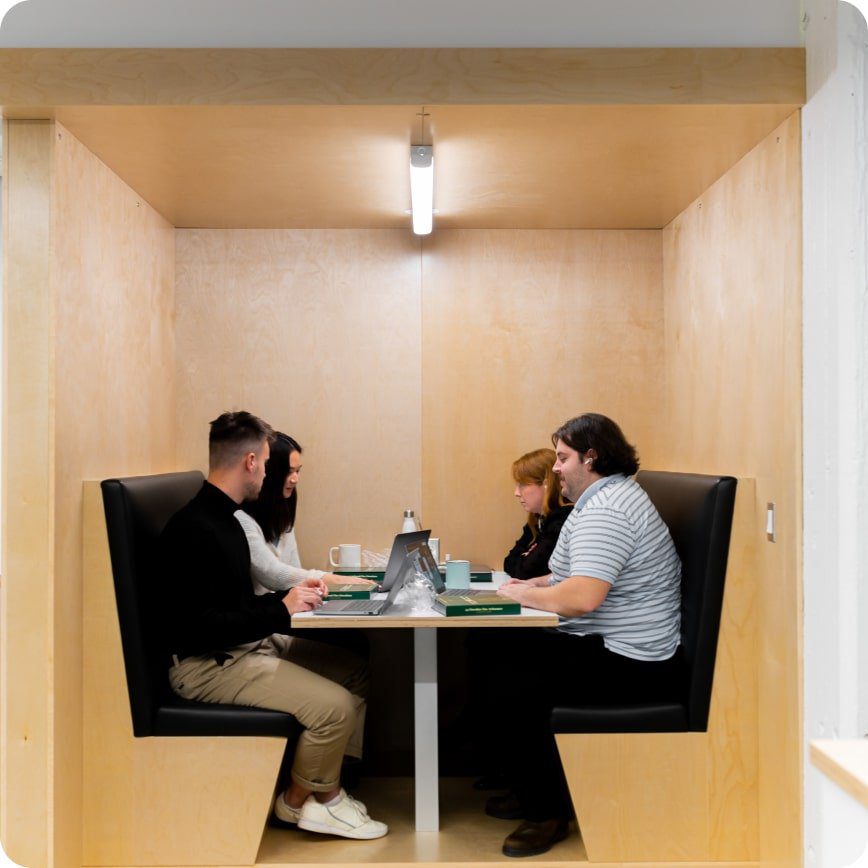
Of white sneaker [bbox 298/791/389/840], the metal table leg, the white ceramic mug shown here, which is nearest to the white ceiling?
the metal table leg

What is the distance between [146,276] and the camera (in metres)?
3.85

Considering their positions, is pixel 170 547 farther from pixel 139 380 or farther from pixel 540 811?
pixel 540 811

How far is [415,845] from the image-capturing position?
3.22 m

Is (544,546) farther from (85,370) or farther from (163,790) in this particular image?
(85,370)

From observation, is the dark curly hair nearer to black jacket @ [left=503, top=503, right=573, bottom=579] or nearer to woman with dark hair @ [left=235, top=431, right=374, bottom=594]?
woman with dark hair @ [left=235, top=431, right=374, bottom=594]

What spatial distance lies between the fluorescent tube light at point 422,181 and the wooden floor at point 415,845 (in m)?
2.13

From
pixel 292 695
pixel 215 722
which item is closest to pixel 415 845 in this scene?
pixel 292 695

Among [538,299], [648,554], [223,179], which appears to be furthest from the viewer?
[538,299]

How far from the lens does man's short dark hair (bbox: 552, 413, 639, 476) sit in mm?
3352

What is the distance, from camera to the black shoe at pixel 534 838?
313cm

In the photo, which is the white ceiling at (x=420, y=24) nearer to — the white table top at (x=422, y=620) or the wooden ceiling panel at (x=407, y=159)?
the wooden ceiling panel at (x=407, y=159)

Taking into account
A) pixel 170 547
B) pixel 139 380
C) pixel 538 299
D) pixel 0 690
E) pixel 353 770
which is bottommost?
pixel 353 770

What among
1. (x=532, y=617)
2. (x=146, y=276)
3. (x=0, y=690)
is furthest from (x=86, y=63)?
(x=532, y=617)

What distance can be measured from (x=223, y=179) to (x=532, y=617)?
6.18ft
